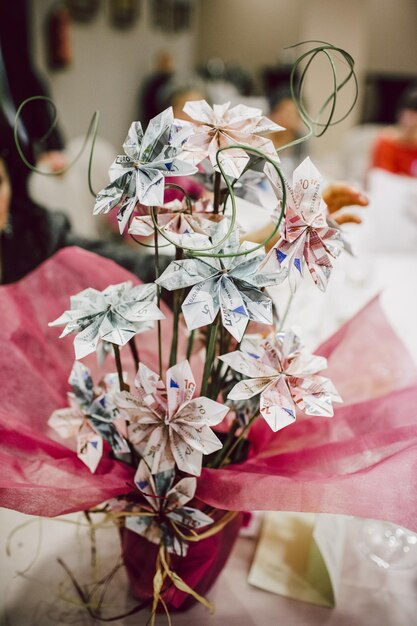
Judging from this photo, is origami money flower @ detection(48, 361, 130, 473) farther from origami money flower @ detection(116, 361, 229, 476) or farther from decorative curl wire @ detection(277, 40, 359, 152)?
decorative curl wire @ detection(277, 40, 359, 152)

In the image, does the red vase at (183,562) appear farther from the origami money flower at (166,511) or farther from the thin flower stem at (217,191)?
the thin flower stem at (217,191)

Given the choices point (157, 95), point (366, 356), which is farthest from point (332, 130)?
point (366, 356)

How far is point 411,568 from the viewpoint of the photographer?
727mm

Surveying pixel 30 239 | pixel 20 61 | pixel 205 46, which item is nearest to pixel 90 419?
pixel 30 239

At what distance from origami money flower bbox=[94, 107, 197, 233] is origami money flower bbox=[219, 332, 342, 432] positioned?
0.16 m

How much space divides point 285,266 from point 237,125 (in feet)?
0.45

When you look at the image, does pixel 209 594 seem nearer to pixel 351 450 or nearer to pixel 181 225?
pixel 351 450

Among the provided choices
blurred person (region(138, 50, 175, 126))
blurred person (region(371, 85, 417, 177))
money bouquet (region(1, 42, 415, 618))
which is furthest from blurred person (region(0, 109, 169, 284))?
blurred person (region(138, 50, 175, 126))

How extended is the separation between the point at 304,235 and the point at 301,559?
1.53ft

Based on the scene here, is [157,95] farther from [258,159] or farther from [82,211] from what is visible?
[258,159]

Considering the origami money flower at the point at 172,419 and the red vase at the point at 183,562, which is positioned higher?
the origami money flower at the point at 172,419

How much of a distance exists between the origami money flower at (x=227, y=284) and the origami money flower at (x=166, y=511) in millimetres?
178

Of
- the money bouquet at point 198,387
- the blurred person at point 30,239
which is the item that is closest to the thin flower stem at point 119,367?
the money bouquet at point 198,387

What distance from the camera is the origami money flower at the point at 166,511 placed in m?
0.55
